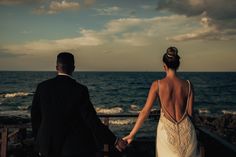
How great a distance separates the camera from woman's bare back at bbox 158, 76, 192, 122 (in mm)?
3764

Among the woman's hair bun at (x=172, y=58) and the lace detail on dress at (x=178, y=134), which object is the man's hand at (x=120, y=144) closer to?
the lace detail on dress at (x=178, y=134)

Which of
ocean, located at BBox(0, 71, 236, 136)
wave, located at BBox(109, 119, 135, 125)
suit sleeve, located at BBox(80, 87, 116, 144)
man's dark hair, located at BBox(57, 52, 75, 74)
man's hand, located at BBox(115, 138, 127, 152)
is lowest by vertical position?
ocean, located at BBox(0, 71, 236, 136)

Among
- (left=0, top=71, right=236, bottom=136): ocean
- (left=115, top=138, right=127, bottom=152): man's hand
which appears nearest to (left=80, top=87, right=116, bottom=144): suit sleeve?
(left=115, top=138, right=127, bottom=152): man's hand

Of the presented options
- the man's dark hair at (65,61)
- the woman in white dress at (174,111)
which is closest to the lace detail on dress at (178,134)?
the woman in white dress at (174,111)

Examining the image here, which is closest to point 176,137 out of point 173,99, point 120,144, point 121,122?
point 173,99

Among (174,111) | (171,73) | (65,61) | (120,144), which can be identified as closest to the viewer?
(65,61)

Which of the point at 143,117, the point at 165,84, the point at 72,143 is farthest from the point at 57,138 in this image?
the point at 165,84

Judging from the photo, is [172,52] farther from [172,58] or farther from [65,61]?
[65,61]

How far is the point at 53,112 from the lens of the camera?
344 centimetres

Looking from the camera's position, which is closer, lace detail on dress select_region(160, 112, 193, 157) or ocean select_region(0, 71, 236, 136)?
lace detail on dress select_region(160, 112, 193, 157)

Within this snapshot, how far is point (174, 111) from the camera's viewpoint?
3.77 meters

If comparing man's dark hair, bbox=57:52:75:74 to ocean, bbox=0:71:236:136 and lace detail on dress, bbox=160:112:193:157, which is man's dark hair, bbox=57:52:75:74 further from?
ocean, bbox=0:71:236:136

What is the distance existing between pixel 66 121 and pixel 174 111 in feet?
4.02

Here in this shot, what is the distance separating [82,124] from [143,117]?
2.77ft
